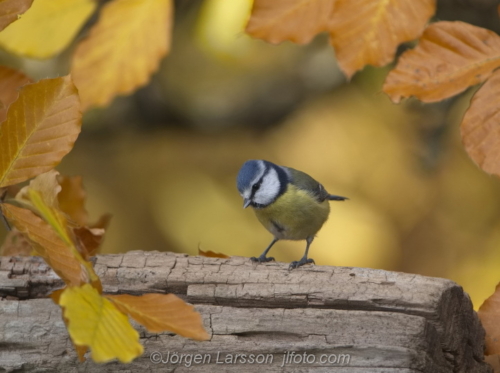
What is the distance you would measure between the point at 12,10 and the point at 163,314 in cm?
42

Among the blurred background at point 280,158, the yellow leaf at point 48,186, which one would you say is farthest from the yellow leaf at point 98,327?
the blurred background at point 280,158

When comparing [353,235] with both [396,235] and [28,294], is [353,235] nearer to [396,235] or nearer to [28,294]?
[396,235]

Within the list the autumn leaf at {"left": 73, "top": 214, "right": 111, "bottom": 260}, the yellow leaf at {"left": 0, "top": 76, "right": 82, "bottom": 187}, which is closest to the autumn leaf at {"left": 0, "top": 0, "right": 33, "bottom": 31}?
the yellow leaf at {"left": 0, "top": 76, "right": 82, "bottom": 187}

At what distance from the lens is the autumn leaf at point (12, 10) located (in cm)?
71

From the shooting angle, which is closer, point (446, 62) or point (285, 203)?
point (446, 62)

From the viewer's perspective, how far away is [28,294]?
932 mm

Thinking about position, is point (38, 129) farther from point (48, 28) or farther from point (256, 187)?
point (256, 187)

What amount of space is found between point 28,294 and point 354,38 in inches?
24.9

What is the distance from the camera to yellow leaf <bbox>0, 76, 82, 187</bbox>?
0.67 meters

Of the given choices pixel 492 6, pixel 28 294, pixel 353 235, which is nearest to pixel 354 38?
pixel 28 294

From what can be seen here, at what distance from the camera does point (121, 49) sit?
2.87 feet

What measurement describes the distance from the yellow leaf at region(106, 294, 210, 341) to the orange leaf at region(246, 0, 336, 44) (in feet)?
1.23

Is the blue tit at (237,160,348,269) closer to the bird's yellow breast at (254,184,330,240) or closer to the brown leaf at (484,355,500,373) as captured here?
the bird's yellow breast at (254,184,330,240)

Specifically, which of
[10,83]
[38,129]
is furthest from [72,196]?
[38,129]
